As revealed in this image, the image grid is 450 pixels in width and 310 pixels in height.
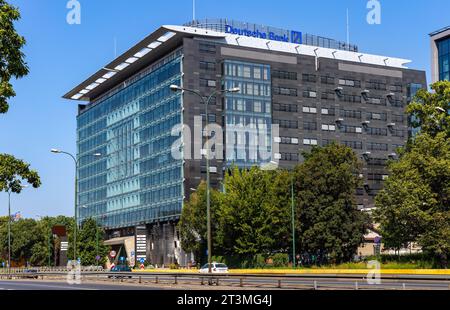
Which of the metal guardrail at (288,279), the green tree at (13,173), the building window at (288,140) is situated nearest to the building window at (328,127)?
the building window at (288,140)

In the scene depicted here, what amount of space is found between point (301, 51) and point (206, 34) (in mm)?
21488

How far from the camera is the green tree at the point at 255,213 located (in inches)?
2972

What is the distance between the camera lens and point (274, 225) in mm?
76688

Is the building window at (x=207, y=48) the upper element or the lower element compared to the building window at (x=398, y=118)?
upper

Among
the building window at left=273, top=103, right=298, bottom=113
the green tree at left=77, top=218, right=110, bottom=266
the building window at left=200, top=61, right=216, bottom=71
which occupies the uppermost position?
the building window at left=200, top=61, right=216, bottom=71

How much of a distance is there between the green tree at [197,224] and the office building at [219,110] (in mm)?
19042

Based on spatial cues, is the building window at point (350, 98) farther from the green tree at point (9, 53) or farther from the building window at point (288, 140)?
the green tree at point (9, 53)

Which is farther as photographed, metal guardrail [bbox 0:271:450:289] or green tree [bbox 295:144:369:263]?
green tree [bbox 295:144:369:263]

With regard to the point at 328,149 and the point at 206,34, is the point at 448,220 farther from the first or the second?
the point at 206,34

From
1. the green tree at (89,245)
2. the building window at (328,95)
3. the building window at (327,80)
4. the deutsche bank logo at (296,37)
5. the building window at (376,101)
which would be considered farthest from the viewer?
the building window at (376,101)

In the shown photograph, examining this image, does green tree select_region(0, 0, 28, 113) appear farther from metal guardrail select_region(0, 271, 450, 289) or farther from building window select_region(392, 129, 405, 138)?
building window select_region(392, 129, 405, 138)

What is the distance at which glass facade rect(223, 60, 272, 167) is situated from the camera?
119000mm

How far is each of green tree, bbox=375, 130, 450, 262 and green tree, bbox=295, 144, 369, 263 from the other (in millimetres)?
10480

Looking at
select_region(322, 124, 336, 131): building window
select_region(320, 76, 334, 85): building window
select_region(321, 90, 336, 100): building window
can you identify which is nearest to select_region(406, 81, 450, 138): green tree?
select_region(322, 124, 336, 131): building window
